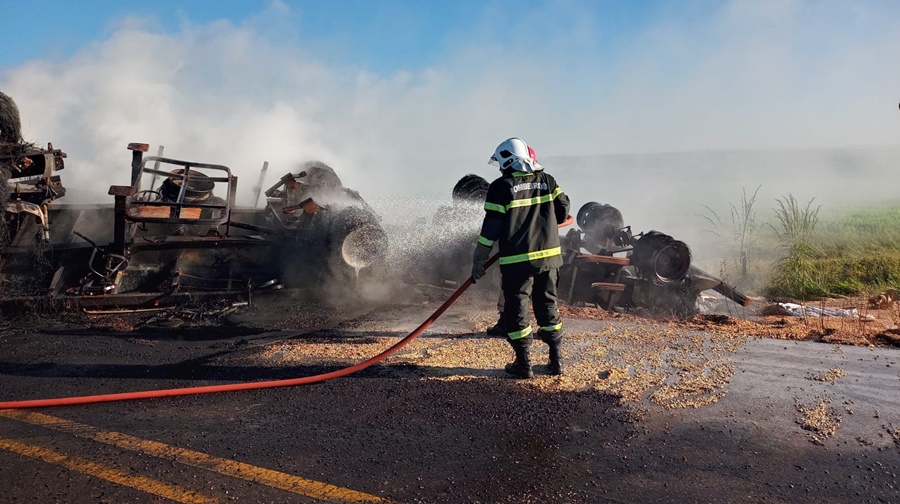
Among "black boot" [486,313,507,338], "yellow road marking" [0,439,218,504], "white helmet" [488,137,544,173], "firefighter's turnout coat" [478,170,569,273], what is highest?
"white helmet" [488,137,544,173]

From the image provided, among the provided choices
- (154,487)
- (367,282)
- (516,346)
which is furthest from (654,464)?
(367,282)

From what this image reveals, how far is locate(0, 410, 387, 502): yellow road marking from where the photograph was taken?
9.40 feet

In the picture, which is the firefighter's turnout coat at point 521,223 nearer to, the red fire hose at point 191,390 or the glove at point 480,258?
the glove at point 480,258

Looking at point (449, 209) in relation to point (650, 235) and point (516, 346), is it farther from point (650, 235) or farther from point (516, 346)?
point (516, 346)

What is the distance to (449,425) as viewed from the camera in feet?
12.3

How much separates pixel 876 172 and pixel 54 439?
60.1m

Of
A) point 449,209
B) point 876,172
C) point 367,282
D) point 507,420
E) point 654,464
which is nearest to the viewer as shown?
point 654,464

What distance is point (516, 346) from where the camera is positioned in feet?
15.3

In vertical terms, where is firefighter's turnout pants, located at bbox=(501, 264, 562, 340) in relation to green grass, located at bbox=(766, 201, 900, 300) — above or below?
below

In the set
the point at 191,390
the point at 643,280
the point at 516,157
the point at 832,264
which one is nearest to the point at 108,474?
the point at 191,390

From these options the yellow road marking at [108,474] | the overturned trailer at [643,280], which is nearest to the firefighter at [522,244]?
the yellow road marking at [108,474]

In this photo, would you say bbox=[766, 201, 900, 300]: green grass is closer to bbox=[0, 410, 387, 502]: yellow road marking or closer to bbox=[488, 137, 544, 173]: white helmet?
bbox=[488, 137, 544, 173]: white helmet

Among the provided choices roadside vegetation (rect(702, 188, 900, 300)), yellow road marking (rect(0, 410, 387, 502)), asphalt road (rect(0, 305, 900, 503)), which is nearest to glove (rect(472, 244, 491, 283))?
asphalt road (rect(0, 305, 900, 503))

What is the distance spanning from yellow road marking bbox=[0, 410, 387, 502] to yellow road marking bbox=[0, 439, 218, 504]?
222 mm
